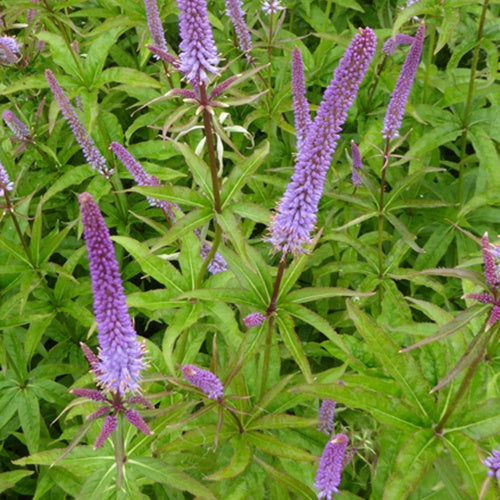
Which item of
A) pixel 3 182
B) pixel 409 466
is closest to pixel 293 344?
pixel 409 466

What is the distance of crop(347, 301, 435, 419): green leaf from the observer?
2.86 m

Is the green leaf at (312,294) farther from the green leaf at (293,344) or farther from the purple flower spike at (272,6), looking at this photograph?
the purple flower spike at (272,6)

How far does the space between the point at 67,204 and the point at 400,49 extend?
3.70 metres

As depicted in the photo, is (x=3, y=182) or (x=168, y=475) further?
(x=3, y=182)

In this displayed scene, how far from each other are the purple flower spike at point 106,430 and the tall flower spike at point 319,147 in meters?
1.16

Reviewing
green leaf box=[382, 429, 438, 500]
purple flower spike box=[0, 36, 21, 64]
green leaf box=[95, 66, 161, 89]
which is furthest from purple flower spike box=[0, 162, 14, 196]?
green leaf box=[382, 429, 438, 500]

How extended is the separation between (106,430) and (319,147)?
1.58 m

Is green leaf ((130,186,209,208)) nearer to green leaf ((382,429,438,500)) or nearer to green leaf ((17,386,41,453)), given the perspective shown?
green leaf ((382,429,438,500))

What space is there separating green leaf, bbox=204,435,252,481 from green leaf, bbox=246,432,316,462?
0.06 metres

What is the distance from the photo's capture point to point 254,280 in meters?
3.26

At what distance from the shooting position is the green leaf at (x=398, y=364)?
2.86 metres

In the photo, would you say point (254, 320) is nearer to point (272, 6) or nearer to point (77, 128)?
point (77, 128)

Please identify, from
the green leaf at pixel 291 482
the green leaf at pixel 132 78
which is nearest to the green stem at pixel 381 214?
the green leaf at pixel 132 78

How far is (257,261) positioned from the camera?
11.0 feet
